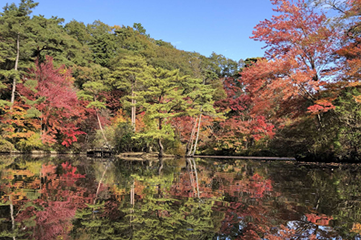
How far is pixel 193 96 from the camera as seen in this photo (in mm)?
17000

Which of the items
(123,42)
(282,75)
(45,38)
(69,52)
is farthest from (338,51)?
(123,42)

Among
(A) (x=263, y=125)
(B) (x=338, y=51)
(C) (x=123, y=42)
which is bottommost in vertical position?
(A) (x=263, y=125)

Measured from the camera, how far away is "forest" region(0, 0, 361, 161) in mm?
10586

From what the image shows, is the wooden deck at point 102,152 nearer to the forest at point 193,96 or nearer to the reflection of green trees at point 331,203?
the forest at point 193,96

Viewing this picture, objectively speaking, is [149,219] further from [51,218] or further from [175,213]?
[51,218]

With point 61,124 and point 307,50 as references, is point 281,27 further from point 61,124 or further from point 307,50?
point 61,124

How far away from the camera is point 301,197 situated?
4305mm

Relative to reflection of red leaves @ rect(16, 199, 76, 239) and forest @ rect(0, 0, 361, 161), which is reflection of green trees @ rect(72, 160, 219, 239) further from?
forest @ rect(0, 0, 361, 161)

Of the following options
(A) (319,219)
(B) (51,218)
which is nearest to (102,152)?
(B) (51,218)

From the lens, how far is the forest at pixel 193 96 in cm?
1059

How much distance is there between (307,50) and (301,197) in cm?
840

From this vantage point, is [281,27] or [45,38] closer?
[281,27]

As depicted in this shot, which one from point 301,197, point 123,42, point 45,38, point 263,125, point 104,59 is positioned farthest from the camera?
point 123,42

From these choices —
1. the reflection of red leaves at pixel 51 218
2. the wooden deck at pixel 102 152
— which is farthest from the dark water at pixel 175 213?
the wooden deck at pixel 102 152
